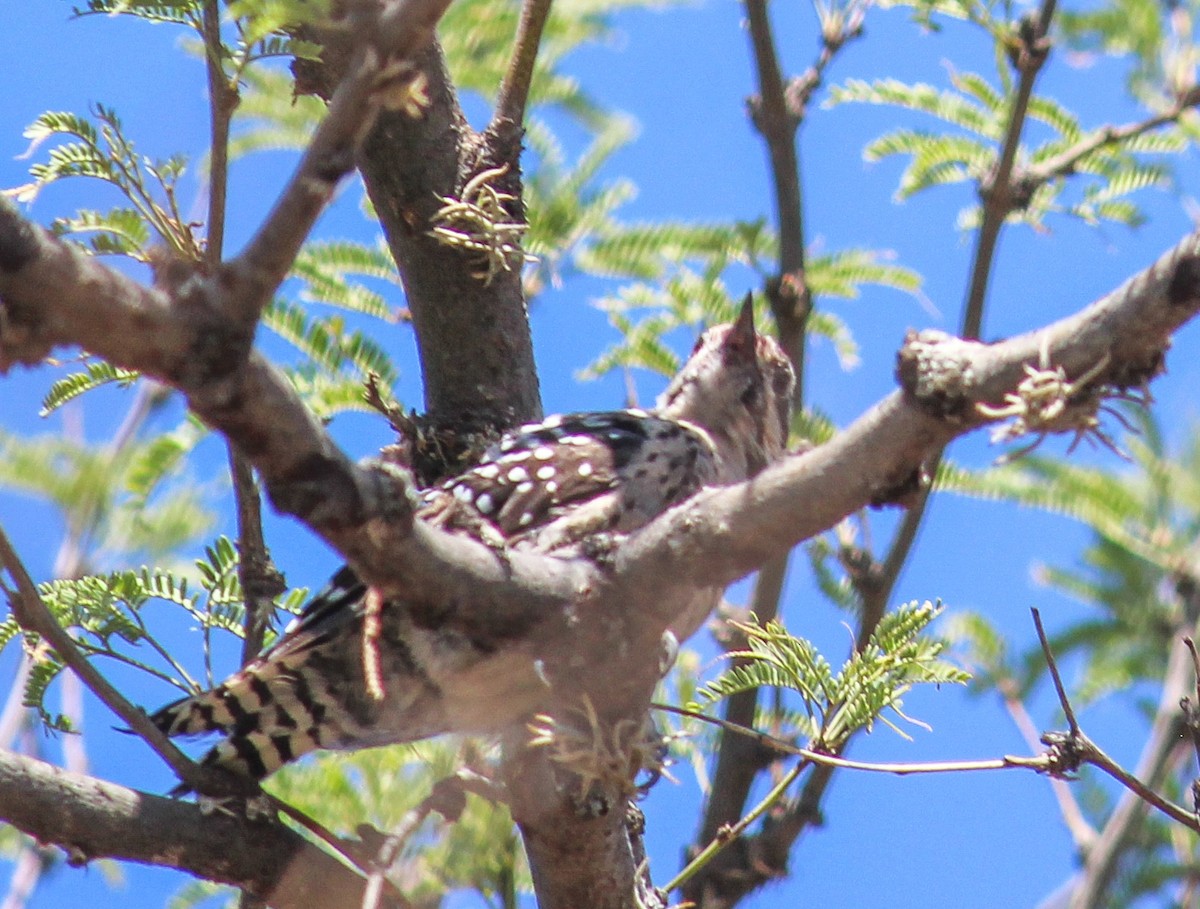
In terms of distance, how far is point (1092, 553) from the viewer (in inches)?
212

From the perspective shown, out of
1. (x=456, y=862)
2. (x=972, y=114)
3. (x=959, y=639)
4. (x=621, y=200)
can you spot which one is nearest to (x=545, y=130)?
(x=621, y=200)

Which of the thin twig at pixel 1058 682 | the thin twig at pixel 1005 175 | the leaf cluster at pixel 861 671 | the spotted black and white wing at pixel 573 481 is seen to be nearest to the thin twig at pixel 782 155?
the thin twig at pixel 1005 175

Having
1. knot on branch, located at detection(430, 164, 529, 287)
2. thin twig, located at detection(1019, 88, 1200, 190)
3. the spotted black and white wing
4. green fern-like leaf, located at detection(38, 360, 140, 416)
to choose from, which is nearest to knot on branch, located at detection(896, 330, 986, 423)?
the spotted black and white wing

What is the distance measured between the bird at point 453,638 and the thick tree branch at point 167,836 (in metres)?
0.19

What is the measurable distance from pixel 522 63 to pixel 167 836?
6.34 ft

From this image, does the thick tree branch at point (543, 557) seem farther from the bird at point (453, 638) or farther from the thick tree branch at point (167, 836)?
the thick tree branch at point (167, 836)

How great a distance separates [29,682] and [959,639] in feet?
10.5

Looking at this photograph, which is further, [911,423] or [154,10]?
[154,10]

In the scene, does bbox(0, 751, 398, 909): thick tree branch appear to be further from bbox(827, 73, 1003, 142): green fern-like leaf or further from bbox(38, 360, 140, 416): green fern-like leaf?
bbox(827, 73, 1003, 142): green fern-like leaf

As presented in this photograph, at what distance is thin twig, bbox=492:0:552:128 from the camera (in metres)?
3.43

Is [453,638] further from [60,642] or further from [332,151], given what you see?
[332,151]

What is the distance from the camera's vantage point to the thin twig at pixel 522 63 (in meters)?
3.43

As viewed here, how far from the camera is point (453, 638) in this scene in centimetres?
311

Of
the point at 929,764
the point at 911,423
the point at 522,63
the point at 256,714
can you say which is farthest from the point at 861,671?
the point at 522,63
